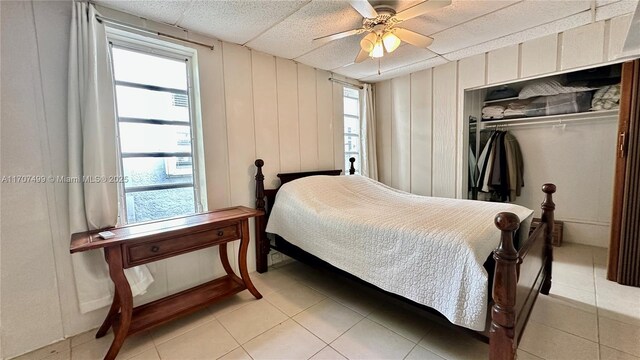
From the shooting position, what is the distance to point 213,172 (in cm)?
233

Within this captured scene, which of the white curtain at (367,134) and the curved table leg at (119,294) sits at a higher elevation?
the white curtain at (367,134)

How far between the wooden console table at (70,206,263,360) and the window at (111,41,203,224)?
1.07 ft

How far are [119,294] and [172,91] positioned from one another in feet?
5.34

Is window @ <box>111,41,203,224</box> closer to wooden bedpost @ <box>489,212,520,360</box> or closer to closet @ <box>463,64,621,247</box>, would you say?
wooden bedpost @ <box>489,212,520,360</box>

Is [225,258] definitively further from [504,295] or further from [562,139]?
[562,139]

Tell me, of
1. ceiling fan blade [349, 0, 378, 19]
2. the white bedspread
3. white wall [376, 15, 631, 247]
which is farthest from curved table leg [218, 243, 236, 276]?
white wall [376, 15, 631, 247]

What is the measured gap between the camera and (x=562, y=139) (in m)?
3.18

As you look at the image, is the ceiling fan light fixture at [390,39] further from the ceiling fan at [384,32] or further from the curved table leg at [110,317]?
the curved table leg at [110,317]

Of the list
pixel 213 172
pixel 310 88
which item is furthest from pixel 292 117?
pixel 213 172

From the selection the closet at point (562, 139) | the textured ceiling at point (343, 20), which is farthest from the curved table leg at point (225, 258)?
the closet at point (562, 139)

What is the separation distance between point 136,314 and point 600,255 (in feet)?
15.0

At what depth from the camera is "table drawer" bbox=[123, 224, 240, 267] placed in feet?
5.07

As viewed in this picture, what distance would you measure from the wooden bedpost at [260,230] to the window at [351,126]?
4.75 ft

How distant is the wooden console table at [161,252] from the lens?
1492 mm
